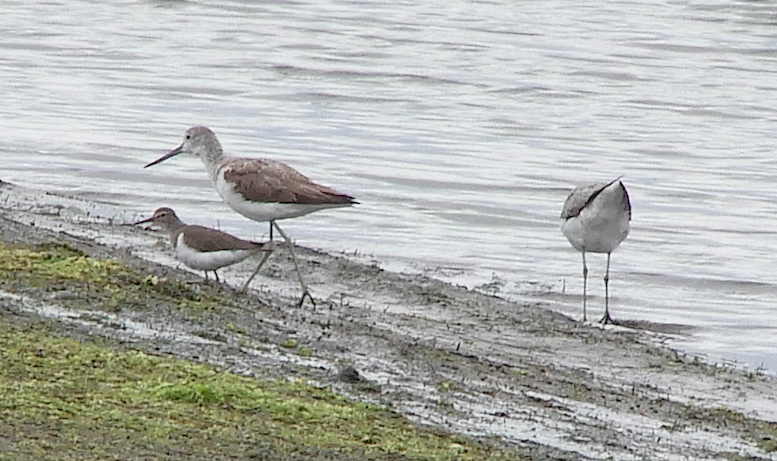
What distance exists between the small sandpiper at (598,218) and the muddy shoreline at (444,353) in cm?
71

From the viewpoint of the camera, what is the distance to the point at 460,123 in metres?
19.9

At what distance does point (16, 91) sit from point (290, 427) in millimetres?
15118

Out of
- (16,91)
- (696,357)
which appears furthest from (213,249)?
(16,91)

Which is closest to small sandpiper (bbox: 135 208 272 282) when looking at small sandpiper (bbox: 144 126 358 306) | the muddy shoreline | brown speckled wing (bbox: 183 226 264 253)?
brown speckled wing (bbox: 183 226 264 253)

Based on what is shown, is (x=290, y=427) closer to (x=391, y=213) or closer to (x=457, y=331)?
(x=457, y=331)

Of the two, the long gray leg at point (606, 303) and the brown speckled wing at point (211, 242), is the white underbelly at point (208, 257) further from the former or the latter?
the long gray leg at point (606, 303)

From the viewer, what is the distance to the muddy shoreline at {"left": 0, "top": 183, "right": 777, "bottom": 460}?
23.1 feet

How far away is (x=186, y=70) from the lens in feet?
76.5

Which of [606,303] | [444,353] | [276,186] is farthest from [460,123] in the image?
[444,353]

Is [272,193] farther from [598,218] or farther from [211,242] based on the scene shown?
[598,218]

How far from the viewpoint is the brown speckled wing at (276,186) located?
31.7 feet

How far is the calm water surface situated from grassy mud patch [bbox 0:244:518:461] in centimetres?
480

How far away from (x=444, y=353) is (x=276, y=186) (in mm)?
1860

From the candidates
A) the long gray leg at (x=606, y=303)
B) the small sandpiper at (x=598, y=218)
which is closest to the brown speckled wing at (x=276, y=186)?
the small sandpiper at (x=598, y=218)
